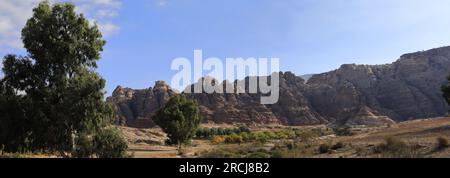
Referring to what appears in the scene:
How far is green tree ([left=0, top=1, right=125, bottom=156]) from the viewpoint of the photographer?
23172 millimetres

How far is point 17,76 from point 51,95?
105 inches

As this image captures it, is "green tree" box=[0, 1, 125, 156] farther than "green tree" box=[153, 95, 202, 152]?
No

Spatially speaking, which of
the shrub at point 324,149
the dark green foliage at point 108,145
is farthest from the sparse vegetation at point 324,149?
the dark green foliage at point 108,145

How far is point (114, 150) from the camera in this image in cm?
2431

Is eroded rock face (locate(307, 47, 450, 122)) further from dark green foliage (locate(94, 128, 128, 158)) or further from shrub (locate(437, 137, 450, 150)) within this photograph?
dark green foliage (locate(94, 128, 128, 158))

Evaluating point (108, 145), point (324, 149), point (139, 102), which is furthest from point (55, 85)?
point (139, 102)

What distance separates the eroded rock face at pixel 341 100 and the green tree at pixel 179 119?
74253 millimetres

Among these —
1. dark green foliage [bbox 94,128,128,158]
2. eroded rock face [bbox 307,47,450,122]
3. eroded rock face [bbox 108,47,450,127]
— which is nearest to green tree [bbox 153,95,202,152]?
dark green foliage [bbox 94,128,128,158]

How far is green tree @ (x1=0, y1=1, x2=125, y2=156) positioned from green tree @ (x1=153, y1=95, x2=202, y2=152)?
26366 mm

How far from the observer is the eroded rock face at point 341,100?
134750 mm

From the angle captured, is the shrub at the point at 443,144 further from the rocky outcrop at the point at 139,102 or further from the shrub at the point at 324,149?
the rocky outcrop at the point at 139,102

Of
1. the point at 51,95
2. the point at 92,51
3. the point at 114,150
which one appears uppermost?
the point at 92,51
